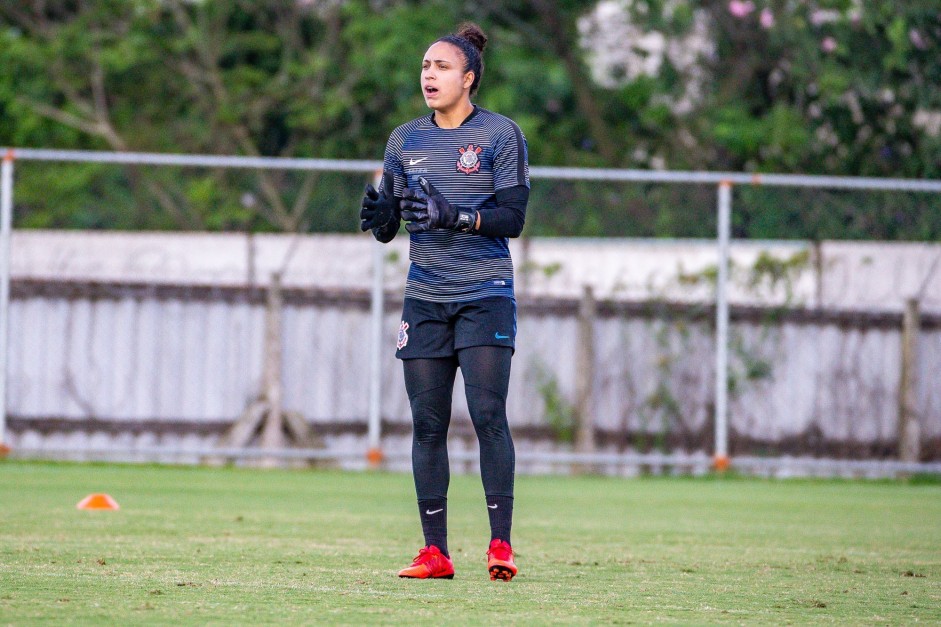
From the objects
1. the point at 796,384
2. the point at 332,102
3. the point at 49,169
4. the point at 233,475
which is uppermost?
the point at 332,102

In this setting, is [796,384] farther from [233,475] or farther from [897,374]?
[233,475]

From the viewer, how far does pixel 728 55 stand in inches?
666

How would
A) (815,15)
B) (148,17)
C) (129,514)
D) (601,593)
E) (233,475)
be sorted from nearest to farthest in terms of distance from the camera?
(601,593), (129,514), (233,475), (815,15), (148,17)

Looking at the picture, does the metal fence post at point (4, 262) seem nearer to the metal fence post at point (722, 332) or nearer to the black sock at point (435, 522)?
the metal fence post at point (722, 332)

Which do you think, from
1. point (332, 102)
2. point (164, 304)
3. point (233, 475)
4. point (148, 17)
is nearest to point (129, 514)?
point (233, 475)

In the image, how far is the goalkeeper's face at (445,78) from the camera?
4.66m

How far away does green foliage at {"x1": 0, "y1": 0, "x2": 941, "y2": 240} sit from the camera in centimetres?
1439

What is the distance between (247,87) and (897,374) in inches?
402

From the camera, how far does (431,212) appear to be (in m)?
4.39

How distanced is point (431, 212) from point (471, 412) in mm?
693

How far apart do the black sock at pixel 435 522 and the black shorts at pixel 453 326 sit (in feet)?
1.59

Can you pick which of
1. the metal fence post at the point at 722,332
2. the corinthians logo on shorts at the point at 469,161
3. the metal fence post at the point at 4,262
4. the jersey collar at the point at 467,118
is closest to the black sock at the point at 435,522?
the corinthians logo on shorts at the point at 469,161

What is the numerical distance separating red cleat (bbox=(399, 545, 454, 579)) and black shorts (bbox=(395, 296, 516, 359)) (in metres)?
0.64

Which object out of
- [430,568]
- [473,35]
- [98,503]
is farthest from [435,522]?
[98,503]
